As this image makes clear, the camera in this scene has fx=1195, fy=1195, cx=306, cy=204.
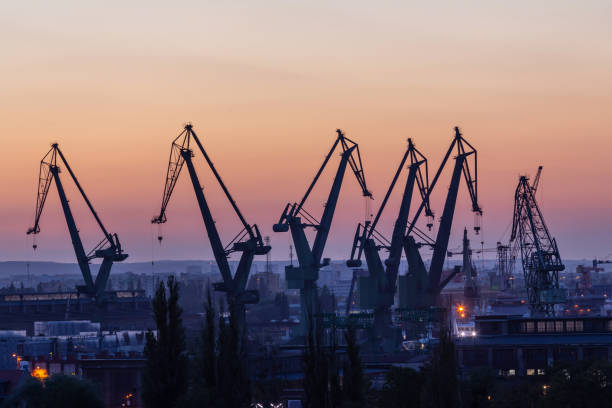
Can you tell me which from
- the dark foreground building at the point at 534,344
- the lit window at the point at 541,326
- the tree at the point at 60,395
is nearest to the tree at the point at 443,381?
the tree at the point at 60,395

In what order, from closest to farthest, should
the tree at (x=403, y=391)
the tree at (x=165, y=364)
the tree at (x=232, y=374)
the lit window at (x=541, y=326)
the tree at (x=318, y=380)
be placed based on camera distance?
the tree at (x=165, y=364)
the tree at (x=318, y=380)
the tree at (x=232, y=374)
the tree at (x=403, y=391)
the lit window at (x=541, y=326)

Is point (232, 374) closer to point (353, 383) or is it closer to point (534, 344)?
point (353, 383)

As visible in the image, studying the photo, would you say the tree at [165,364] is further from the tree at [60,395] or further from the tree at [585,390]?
the tree at [585,390]

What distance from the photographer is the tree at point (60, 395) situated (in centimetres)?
6178

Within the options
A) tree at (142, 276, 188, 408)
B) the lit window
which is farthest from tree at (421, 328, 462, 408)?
the lit window

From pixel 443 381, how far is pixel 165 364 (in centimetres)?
1135

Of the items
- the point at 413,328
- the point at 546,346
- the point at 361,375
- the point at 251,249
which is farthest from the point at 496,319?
the point at 361,375

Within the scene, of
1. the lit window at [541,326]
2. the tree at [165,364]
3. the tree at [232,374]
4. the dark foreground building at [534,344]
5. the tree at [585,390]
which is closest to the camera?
the tree at [165,364]

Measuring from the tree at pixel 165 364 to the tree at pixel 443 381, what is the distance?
10.2 m

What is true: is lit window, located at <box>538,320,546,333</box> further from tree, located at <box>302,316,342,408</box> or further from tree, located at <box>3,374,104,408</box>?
tree, located at <box>302,316,342,408</box>

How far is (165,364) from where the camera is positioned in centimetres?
4816

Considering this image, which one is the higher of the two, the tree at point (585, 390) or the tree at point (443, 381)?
the tree at point (443, 381)

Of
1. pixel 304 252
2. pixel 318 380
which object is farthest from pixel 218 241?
pixel 318 380

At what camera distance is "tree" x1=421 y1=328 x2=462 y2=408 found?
49.0 metres
